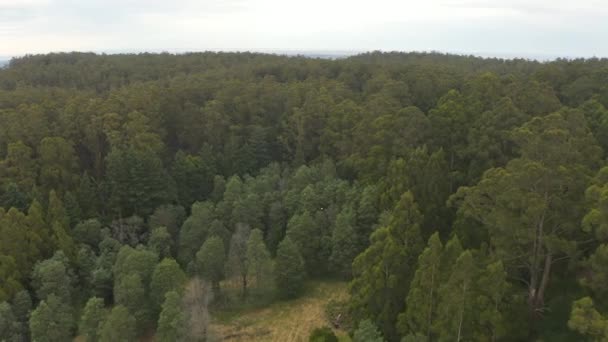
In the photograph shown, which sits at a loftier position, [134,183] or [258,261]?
[134,183]

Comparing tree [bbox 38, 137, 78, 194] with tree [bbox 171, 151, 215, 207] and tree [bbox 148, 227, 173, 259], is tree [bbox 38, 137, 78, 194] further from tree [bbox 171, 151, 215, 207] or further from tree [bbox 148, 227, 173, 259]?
tree [bbox 148, 227, 173, 259]

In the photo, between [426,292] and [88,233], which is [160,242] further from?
[426,292]

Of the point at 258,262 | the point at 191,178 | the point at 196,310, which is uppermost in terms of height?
the point at 191,178

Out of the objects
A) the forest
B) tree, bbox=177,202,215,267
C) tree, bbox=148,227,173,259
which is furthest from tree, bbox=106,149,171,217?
tree, bbox=177,202,215,267

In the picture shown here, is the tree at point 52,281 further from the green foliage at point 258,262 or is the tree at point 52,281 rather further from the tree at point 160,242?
the green foliage at point 258,262

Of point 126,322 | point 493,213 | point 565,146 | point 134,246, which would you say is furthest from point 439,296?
point 134,246

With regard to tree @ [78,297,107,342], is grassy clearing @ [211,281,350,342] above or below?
below

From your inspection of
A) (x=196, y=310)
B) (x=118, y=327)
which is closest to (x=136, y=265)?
(x=118, y=327)
